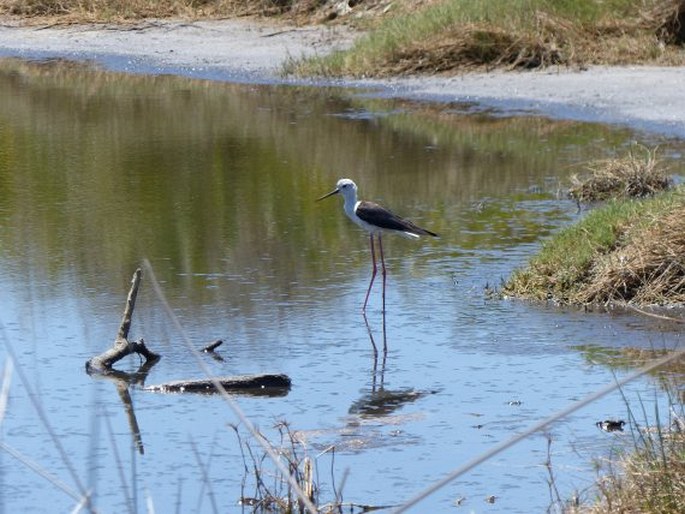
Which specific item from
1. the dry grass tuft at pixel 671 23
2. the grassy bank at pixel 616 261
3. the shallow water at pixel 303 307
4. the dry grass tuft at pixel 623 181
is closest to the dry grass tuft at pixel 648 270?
the grassy bank at pixel 616 261

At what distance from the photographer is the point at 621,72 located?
1823 cm

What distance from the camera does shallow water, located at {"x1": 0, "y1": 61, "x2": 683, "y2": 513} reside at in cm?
628

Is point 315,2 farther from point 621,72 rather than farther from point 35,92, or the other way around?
point 621,72

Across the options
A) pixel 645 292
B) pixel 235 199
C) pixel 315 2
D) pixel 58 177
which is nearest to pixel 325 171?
pixel 235 199

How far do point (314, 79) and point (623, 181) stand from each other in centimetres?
887

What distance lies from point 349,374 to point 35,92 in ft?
44.3

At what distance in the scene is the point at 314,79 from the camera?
20188 millimetres

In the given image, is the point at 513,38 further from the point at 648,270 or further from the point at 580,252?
the point at 648,270

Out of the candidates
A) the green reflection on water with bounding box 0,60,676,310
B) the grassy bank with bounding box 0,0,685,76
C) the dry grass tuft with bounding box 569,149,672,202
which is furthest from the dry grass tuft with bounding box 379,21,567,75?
the dry grass tuft with bounding box 569,149,672,202

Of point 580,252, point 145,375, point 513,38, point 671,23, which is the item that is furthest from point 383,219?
point 671,23

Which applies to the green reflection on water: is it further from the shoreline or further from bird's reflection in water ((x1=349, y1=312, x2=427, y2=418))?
bird's reflection in water ((x1=349, y1=312, x2=427, y2=418))

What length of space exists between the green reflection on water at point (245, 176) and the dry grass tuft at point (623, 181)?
0.29 m

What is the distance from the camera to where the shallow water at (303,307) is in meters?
→ 6.28

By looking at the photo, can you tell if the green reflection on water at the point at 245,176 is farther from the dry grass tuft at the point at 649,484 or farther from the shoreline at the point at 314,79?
the dry grass tuft at the point at 649,484
